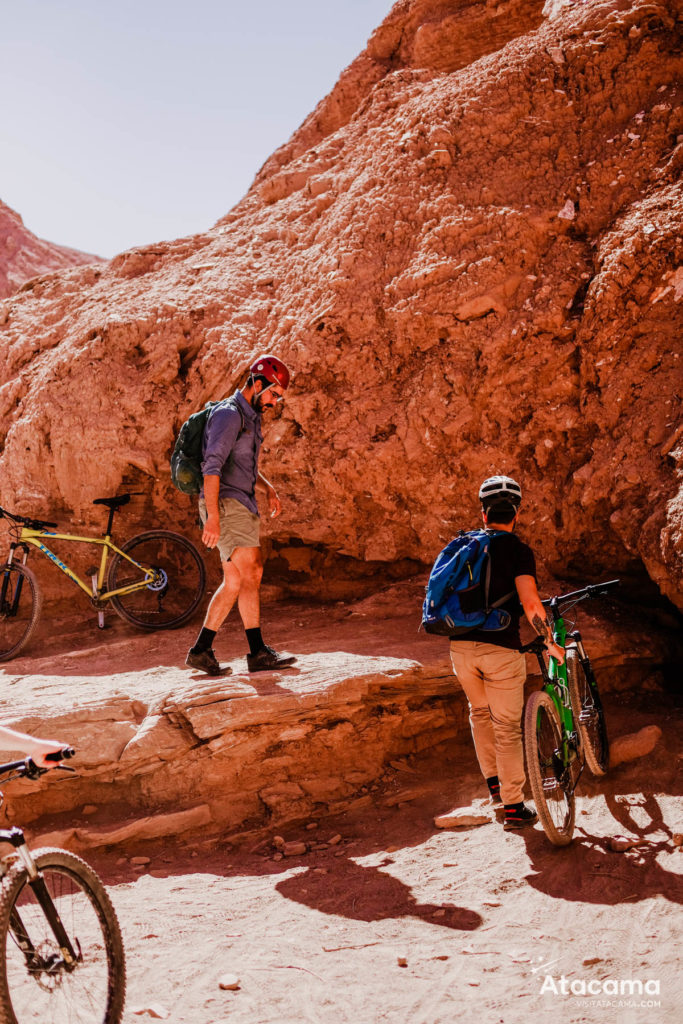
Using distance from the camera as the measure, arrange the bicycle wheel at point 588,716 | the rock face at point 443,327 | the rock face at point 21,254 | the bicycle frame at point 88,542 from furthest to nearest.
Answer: the rock face at point 21,254
the bicycle frame at point 88,542
the rock face at point 443,327
the bicycle wheel at point 588,716

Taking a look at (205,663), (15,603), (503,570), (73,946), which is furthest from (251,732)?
(15,603)

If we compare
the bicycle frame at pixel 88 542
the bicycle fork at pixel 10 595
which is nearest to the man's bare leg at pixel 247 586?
the bicycle frame at pixel 88 542

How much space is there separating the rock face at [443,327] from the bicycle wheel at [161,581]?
0.38m

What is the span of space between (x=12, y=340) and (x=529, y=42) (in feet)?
19.9

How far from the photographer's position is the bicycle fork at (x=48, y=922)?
8.35 ft

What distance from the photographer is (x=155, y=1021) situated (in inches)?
106

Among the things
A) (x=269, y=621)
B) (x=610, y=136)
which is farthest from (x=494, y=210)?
(x=269, y=621)

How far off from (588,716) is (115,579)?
424 centimetres

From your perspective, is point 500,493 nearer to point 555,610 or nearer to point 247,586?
point 555,610

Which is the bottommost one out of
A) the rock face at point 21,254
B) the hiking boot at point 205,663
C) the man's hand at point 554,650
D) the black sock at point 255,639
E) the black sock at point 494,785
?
the black sock at point 494,785

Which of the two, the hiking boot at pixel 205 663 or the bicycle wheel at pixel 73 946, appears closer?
the bicycle wheel at pixel 73 946

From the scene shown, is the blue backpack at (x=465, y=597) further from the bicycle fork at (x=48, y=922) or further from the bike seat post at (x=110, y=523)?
the bike seat post at (x=110, y=523)

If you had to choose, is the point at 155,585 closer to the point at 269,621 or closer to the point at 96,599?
the point at 96,599

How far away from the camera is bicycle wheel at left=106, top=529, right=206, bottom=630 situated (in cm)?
674
